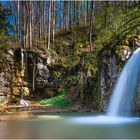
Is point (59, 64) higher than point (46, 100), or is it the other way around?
point (59, 64)

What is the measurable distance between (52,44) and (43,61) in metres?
3.94

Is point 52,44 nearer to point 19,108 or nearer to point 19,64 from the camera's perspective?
point 19,64

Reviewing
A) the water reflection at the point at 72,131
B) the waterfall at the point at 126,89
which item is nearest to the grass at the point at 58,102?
the waterfall at the point at 126,89

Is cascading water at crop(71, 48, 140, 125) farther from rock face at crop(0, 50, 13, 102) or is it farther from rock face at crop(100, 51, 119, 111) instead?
rock face at crop(0, 50, 13, 102)

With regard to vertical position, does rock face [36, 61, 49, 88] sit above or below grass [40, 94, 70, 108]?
Result: above

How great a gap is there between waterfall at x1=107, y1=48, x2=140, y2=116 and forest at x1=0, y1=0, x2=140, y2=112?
26.9 inches

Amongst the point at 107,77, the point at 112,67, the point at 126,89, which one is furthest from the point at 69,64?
the point at 126,89

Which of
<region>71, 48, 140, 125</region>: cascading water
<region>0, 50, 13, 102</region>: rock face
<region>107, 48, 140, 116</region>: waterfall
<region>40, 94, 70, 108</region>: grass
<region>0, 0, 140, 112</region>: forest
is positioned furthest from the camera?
<region>0, 50, 13, 102</region>: rock face

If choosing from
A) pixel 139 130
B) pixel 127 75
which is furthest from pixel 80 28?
pixel 139 130

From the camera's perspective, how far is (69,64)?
26.4 m

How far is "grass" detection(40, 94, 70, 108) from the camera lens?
21.9m

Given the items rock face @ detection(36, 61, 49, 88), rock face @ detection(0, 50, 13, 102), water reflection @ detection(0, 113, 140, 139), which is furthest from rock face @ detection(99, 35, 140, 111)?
rock face @ detection(0, 50, 13, 102)

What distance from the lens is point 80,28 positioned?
35156 mm

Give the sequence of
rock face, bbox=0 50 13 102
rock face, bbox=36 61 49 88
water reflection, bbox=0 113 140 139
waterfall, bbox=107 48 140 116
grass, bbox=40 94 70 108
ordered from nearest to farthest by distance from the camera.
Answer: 1. water reflection, bbox=0 113 140 139
2. waterfall, bbox=107 48 140 116
3. grass, bbox=40 94 70 108
4. rock face, bbox=0 50 13 102
5. rock face, bbox=36 61 49 88
